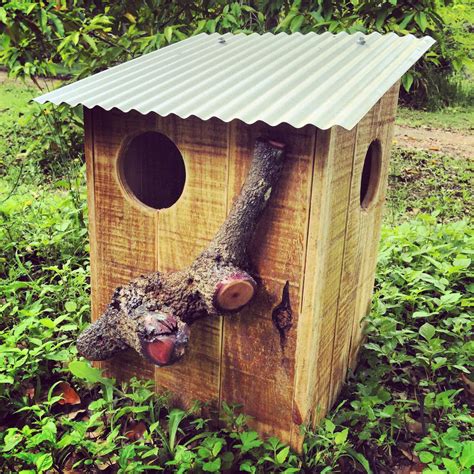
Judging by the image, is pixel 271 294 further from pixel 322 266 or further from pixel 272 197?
pixel 272 197

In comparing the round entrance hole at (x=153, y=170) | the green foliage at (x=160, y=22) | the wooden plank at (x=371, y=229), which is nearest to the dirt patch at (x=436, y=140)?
the green foliage at (x=160, y=22)

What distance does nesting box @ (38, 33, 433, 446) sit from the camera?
167 cm

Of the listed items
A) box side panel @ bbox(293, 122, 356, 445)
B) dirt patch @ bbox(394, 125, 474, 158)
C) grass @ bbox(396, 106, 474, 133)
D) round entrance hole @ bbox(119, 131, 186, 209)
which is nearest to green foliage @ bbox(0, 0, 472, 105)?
round entrance hole @ bbox(119, 131, 186, 209)

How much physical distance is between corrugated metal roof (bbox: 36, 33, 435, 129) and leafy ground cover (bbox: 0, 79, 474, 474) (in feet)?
3.29

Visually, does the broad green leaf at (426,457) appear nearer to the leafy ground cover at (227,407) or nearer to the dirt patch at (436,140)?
the leafy ground cover at (227,407)

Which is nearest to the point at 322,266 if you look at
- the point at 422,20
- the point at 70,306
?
the point at 70,306

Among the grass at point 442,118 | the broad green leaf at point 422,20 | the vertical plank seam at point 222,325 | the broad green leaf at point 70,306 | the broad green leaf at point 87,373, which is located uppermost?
the broad green leaf at point 422,20

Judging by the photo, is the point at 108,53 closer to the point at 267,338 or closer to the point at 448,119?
the point at 267,338

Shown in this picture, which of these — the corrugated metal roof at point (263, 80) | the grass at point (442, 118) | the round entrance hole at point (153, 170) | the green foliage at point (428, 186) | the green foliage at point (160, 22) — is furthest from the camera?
the grass at point (442, 118)

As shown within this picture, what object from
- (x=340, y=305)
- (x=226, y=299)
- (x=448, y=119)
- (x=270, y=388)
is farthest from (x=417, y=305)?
(x=448, y=119)

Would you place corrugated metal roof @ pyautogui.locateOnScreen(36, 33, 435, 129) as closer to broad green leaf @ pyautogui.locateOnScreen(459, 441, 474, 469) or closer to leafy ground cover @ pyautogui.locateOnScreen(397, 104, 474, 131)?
broad green leaf @ pyautogui.locateOnScreen(459, 441, 474, 469)

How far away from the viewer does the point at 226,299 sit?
5.67 ft

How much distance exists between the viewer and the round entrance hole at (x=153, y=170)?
223 cm

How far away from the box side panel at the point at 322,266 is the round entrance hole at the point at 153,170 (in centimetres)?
79
